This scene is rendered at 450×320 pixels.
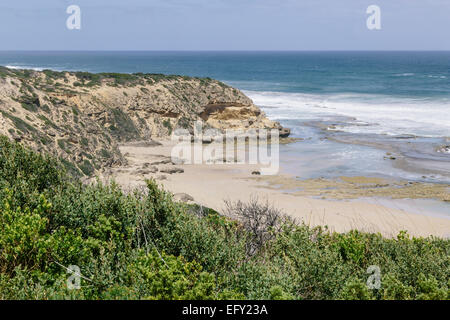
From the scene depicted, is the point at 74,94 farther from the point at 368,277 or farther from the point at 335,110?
the point at 335,110

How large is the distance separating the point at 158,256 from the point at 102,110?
25.8m

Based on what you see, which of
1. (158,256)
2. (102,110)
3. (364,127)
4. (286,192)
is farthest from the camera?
(364,127)

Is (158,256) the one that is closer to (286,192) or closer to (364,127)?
(286,192)

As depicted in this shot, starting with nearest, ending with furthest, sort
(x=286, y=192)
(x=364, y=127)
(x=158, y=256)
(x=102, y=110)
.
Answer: (x=158, y=256) < (x=286, y=192) < (x=102, y=110) < (x=364, y=127)

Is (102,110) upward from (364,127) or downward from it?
upward

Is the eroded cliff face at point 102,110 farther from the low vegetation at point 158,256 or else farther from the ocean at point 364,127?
the low vegetation at point 158,256

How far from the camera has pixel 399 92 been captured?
63.9m

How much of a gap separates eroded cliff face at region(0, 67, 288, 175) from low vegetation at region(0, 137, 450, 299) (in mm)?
12384

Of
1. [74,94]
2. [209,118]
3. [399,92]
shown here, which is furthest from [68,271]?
[399,92]

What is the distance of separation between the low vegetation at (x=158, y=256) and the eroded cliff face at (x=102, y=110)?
1238 centimetres

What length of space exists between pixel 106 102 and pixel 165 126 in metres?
5.02

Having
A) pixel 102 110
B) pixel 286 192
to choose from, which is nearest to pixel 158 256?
pixel 286 192

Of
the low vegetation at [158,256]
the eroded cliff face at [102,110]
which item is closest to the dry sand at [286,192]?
the eroded cliff face at [102,110]

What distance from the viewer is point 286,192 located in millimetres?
21812
